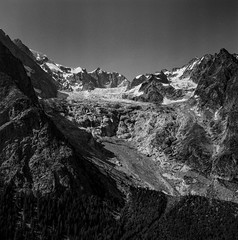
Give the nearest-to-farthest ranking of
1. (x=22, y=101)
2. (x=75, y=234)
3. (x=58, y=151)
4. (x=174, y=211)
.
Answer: (x=75, y=234) → (x=174, y=211) → (x=58, y=151) → (x=22, y=101)

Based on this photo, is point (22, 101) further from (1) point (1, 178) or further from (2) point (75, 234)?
(2) point (75, 234)

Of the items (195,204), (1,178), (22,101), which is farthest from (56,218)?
(22,101)

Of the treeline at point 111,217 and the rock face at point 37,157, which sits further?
the rock face at point 37,157

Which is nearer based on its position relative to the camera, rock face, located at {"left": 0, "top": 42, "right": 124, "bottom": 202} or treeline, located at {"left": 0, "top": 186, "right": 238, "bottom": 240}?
treeline, located at {"left": 0, "top": 186, "right": 238, "bottom": 240}
